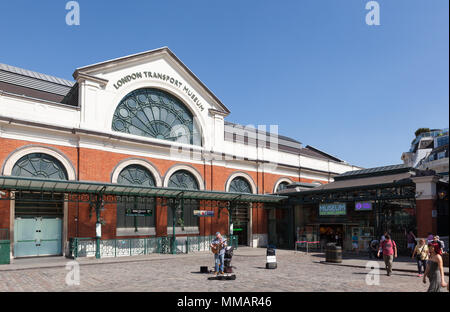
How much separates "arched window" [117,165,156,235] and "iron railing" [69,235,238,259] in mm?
1039

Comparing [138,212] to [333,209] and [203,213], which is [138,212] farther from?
[333,209]

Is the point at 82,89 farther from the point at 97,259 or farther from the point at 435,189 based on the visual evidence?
the point at 435,189

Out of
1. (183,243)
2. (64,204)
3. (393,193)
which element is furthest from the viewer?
(183,243)

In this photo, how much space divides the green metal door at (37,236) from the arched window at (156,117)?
7351mm

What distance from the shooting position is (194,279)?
14.0 meters

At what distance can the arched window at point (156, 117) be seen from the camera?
87.5 ft

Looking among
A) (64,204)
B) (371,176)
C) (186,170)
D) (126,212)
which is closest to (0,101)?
(64,204)

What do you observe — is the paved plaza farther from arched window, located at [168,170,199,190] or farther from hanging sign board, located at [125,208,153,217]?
arched window, located at [168,170,199,190]

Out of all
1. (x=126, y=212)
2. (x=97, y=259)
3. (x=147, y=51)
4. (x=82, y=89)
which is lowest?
(x=97, y=259)

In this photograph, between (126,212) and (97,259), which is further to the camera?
(126,212)

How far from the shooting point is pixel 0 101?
21422 mm

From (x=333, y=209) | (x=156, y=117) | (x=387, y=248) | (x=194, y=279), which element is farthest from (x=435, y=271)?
(x=156, y=117)

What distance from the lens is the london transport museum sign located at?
2650cm

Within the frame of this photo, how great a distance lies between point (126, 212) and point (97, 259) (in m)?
4.12
